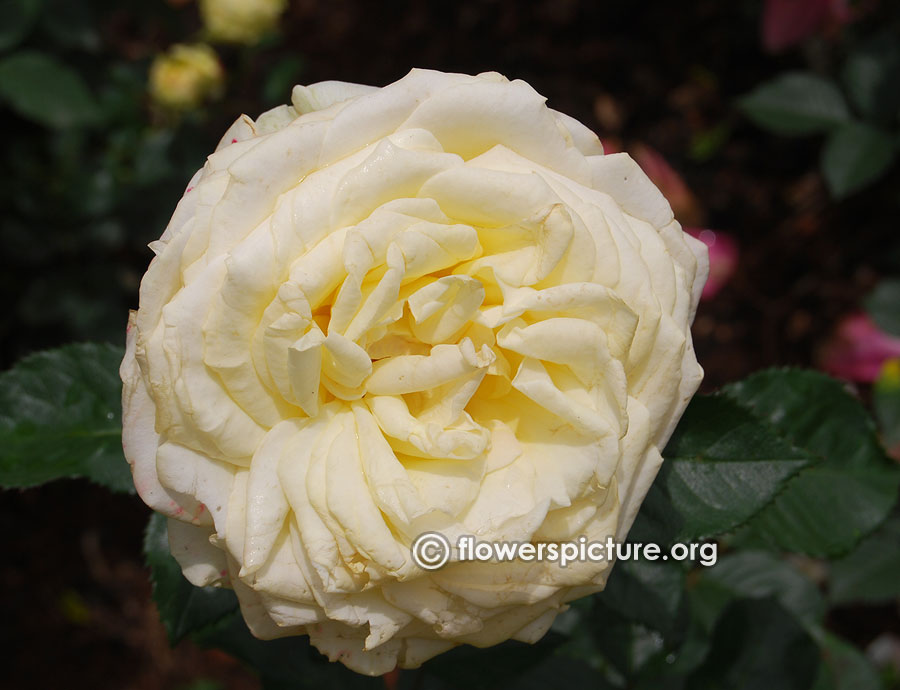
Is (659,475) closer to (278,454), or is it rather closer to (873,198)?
(278,454)

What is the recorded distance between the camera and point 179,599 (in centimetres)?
88

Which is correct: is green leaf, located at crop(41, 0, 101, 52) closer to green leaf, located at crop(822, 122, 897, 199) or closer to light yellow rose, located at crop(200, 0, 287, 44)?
light yellow rose, located at crop(200, 0, 287, 44)

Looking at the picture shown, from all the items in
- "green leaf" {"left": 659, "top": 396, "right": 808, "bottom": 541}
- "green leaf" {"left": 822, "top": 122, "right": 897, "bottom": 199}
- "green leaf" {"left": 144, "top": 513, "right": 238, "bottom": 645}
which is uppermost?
"green leaf" {"left": 659, "top": 396, "right": 808, "bottom": 541}

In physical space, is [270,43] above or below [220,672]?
above

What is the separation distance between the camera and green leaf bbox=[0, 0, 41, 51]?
179 centimetres

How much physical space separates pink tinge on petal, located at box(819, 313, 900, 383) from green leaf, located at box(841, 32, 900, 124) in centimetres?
55

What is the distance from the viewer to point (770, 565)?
1506mm

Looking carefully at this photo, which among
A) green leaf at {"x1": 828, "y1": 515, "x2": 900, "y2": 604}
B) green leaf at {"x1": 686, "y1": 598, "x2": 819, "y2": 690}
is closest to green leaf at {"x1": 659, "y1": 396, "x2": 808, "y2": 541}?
green leaf at {"x1": 686, "y1": 598, "x2": 819, "y2": 690}

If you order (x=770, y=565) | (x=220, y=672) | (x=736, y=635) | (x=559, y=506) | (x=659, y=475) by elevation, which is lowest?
(x=220, y=672)

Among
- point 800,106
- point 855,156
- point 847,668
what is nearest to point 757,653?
point 847,668

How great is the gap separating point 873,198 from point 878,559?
1.32 meters

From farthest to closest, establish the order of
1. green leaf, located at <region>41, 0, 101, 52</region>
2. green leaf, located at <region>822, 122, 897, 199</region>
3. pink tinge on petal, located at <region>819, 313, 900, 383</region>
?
1. pink tinge on petal, located at <region>819, 313, 900, 383</region>
2. green leaf, located at <region>822, 122, 897, 199</region>
3. green leaf, located at <region>41, 0, 101, 52</region>

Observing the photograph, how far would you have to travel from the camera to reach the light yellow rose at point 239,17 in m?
2.17

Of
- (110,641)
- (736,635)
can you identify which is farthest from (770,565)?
(110,641)
